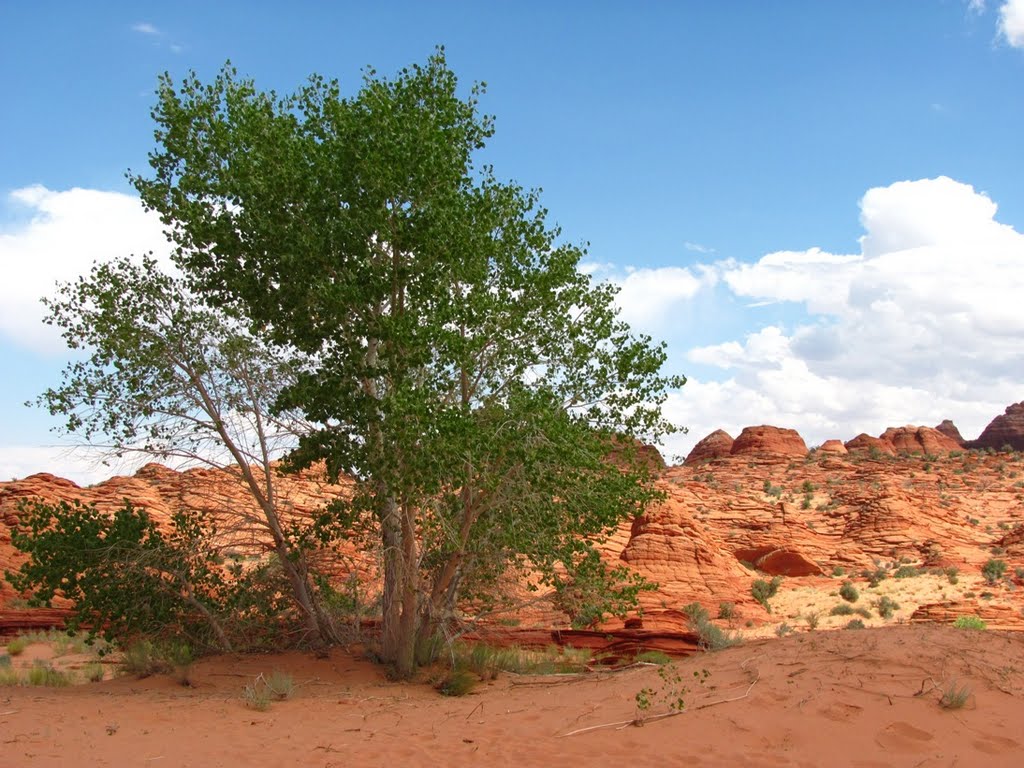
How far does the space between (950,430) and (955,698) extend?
310ft

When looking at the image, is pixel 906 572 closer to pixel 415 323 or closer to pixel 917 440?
pixel 415 323

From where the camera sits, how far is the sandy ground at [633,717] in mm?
7895

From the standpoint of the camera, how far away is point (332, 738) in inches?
367

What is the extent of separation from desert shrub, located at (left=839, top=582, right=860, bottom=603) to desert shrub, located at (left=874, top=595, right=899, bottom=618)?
0.63m

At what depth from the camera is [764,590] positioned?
2533 cm

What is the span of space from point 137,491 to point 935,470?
45.6 meters

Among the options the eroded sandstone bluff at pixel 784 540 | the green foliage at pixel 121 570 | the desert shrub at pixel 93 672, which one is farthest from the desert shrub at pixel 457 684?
the desert shrub at pixel 93 672

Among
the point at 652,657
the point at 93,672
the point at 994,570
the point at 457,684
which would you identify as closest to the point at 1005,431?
the point at 994,570

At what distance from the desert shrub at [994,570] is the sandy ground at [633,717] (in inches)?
701

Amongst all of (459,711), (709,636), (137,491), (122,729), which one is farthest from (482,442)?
(137,491)

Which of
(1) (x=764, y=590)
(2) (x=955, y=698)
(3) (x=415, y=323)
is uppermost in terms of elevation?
(3) (x=415, y=323)

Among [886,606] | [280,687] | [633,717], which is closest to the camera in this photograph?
[633,717]

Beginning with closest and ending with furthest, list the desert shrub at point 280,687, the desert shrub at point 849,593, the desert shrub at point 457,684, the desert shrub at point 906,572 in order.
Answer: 1. the desert shrub at point 280,687
2. the desert shrub at point 457,684
3. the desert shrub at point 849,593
4. the desert shrub at point 906,572

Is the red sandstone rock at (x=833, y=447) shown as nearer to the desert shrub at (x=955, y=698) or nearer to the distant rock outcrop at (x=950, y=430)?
the distant rock outcrop at (x=950, y=430)
